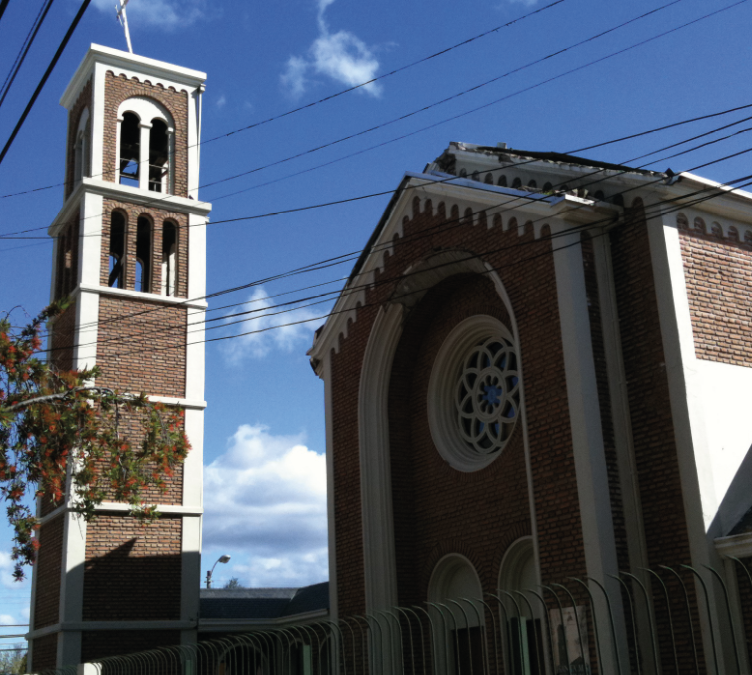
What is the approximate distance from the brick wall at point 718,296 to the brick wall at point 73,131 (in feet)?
60.6

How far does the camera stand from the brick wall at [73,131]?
27.0 m

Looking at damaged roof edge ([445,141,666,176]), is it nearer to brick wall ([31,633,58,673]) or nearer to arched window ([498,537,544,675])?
arched window ([498,537,544,675])

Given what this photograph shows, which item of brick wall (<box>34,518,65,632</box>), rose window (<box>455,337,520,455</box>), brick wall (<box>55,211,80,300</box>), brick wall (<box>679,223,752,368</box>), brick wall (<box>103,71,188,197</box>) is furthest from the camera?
brick wall (<box>103,71,188,197</box>)

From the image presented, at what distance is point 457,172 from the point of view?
1906 centimetres

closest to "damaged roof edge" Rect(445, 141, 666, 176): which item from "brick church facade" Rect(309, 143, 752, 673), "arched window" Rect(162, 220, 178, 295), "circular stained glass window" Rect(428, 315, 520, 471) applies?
"brick church facade" Rect(309, 143, 752, 673)

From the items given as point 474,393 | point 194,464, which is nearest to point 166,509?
point 194,464

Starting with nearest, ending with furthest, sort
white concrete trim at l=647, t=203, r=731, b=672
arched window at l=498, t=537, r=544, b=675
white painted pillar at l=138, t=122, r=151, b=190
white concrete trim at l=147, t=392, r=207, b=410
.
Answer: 1. white concrete trim at l=647, t=203, r=731, b=672
2. arched window at l=498, t=537, r=544, b=675
3. white concrete trim at l=147, t=392, r=207, b=410
4. white painted pillar at l=138, t=122, r=151, b=190

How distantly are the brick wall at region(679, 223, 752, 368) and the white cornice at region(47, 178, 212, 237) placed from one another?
1536 centimetres

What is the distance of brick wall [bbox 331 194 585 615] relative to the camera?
43.7ft

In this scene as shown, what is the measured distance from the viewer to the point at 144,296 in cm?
2428

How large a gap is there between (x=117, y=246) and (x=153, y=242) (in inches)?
54.9

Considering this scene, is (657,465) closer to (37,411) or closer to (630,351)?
(630,351)

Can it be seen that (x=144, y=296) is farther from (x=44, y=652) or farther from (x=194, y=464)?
(x=44, y=652)

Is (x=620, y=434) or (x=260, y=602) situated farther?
(x=260, y=602)
